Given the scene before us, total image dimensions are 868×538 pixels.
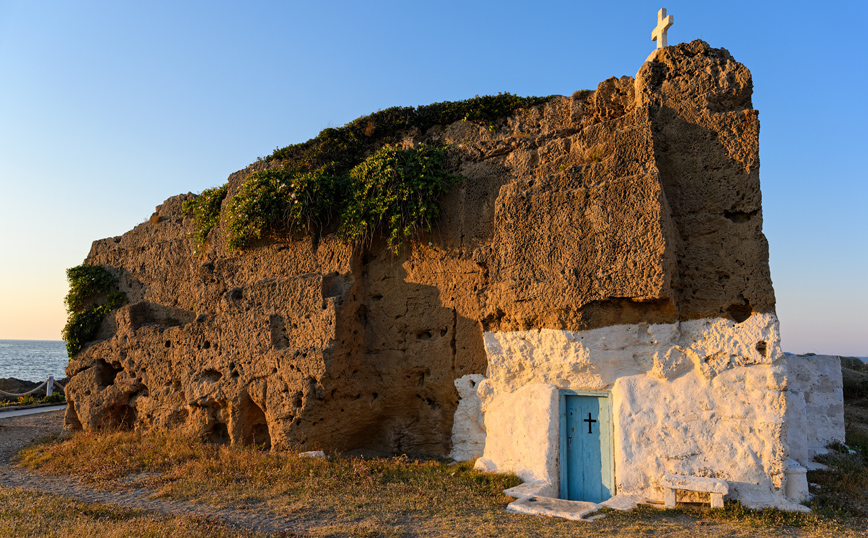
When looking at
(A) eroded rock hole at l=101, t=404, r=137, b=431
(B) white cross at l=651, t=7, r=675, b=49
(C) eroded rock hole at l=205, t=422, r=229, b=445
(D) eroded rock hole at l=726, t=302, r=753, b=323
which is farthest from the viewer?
(A) eroded rock hole at l=101, t=404, r=137, b=431

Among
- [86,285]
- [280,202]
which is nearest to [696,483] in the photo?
[280,202]

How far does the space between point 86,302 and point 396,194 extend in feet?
26.8

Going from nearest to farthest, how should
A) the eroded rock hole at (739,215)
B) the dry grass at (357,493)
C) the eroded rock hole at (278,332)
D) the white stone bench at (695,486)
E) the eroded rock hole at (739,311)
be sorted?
the dry grass at (357,493), the white stone bench at (695,486), the eroded rock hole at (739,311), the eroded rock hole at (739,215), the eroded rock hole at (278,332)

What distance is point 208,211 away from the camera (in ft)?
37.9

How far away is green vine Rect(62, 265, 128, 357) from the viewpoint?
12031 millimetres

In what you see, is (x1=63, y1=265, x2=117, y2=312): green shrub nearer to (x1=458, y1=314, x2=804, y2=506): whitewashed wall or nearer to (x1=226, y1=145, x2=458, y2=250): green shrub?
(x1=226, y1=145, x2=458, y2=250): green shrub

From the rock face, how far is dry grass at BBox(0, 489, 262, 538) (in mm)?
2973

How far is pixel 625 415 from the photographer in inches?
289

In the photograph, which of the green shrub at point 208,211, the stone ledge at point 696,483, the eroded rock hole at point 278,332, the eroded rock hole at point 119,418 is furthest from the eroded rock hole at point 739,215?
the eroded rock hole at point 119,418

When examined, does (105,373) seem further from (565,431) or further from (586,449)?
(586,449)

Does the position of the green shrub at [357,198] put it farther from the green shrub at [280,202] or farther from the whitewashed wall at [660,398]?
the whitewashed wall at [660,398]

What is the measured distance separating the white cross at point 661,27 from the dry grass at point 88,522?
8494mm

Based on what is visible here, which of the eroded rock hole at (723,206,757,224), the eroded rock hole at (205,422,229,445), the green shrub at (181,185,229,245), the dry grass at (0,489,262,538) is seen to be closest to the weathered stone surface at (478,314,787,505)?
the eroded rock hole at (723,206,757,224)

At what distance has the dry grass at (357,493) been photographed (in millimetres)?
5953
